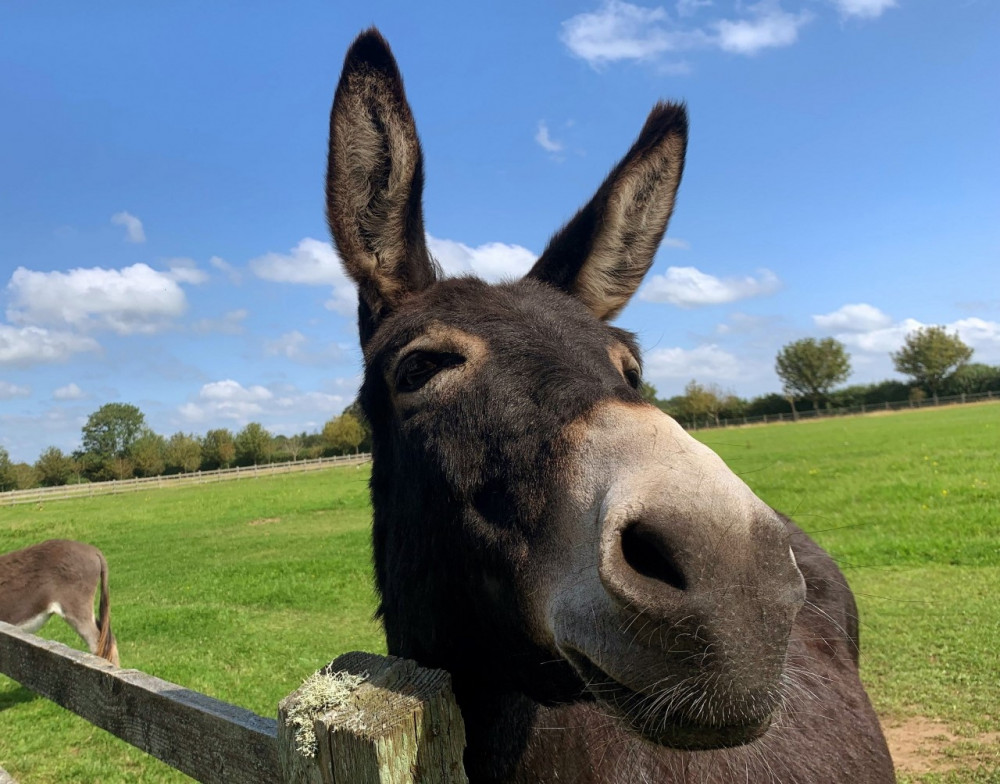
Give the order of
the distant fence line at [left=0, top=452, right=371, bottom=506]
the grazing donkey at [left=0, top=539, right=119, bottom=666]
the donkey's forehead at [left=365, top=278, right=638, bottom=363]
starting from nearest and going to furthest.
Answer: the donkey's forehead at [left=365, top=278, right=638, bottom=363] → the grazing donkey at [left=0, top=539, right=119, bottom=666] → the distant fence line at [left=0, top=452, right=371, bottom=506]

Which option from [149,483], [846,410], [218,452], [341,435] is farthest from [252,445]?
[846,410]

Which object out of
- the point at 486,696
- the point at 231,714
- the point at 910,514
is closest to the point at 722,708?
the point at 486,696

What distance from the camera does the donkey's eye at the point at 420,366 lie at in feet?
6.66

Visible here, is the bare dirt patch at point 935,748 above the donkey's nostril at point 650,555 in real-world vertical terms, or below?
below

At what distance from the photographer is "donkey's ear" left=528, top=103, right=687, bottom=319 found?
276 centimetres

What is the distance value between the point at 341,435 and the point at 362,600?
198 feet

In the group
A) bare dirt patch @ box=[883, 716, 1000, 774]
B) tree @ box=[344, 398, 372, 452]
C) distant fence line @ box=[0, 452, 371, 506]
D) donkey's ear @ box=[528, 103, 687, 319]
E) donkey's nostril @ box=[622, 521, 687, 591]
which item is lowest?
bare dirt patch @ box=[883, 716, 1000, 774]

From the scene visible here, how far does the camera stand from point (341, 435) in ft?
228

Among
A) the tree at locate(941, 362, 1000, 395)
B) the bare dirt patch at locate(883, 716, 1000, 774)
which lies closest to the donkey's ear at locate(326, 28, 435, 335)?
the bare dirt patch at locate(883, 716, 1000, 774)

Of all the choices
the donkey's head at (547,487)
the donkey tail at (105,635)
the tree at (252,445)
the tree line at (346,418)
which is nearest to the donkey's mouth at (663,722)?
the donkey's head at (547,487)

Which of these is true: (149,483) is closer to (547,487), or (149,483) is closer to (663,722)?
(547,487)

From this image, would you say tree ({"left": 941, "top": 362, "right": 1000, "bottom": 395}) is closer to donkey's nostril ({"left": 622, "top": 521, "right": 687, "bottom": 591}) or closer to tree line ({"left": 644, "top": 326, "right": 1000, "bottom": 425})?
tree line ({"left": 644, "top": 326, "right": 1000, "bottom": 425})

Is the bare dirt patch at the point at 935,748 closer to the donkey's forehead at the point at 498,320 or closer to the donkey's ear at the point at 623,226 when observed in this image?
the donkey's ear at the point at 623,226

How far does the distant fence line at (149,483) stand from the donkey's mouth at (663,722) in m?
38.5
